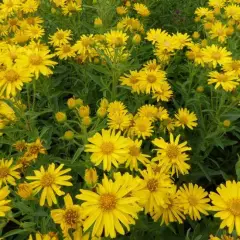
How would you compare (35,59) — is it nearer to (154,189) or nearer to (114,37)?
(114,37)

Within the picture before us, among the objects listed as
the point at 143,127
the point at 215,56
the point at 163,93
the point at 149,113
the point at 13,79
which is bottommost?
the point at 143,127

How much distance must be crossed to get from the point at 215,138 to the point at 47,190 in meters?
1.32

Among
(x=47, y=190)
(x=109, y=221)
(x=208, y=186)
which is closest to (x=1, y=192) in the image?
→ (x=47, y=190)

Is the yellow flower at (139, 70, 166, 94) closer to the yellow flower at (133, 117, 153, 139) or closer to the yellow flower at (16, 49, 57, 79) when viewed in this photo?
the yellow flower at (133, 117, 153, 139)

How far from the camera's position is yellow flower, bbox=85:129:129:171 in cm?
182

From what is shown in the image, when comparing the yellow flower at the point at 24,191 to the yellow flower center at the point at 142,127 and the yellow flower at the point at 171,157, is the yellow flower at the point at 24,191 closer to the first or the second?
the yellow flower at the point at 171,157

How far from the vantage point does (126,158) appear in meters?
1.93

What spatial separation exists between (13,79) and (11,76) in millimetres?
22

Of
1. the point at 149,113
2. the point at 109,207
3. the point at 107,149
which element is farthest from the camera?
the point at 149,113

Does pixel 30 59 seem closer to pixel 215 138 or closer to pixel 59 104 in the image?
pixel 59 104

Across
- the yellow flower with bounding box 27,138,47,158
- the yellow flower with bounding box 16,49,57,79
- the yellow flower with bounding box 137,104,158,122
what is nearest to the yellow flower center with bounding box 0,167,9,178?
the yellow flower with bounding box 27,138,47,158

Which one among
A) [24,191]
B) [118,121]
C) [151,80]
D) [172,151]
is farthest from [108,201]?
[151,80]

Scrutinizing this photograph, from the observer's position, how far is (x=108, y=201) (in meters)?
1.53

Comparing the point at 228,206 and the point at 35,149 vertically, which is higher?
the point at 35,149
